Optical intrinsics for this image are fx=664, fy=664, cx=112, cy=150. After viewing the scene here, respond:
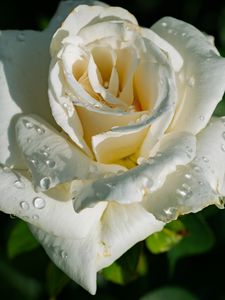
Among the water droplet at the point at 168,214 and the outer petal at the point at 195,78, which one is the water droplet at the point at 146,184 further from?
the outer petal at the point at 195,78

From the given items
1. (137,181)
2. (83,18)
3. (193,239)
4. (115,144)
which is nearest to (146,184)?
(137,181)

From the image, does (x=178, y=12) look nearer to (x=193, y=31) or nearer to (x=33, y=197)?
(x=193, y=31)

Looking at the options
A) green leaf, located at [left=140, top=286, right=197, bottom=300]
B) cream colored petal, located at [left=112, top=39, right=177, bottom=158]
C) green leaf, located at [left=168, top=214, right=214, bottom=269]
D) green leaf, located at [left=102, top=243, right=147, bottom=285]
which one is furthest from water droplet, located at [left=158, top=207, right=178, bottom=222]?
green leaf, located at [left=140, top=286, right=197, bottom=300]

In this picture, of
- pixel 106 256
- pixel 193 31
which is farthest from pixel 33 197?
pixel 193 31

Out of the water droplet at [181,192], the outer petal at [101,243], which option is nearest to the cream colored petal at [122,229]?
the outer petal at [101,243]

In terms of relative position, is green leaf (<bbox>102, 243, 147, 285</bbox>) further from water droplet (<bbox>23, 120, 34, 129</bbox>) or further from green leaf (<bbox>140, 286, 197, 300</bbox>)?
water droplet (<bbox>23, 120, 34, 129</bbox>)

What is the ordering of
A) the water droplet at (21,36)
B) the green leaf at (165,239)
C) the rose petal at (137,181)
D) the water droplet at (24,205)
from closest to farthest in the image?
1. the rose petal at (137,181)
2. the water droplet at (24,205)
3. the water droplet at (21,36)
4. the green leaf at (165,239)
